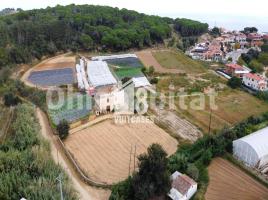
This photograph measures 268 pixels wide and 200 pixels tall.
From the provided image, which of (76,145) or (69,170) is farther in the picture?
(76,145)

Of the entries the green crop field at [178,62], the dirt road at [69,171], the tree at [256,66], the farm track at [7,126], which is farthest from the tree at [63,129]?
the tree at [256,66]

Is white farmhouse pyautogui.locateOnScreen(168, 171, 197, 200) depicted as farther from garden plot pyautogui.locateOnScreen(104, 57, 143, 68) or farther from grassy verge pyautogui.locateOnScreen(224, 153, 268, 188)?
garden plot pyautogui.locateOnScreen(104, 57, 143, 68)

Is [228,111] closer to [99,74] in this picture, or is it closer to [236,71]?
[236,71]

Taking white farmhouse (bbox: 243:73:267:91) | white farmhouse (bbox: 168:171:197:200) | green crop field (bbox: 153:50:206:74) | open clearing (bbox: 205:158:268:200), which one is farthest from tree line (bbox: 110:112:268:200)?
green crop field (bbox: 153:50:206:74)

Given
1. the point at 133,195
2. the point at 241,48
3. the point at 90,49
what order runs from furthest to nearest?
1. the point at 241,48
2. the point at 90,49
3. the point at 133,195

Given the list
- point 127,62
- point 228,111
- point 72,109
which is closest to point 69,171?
point 72,109

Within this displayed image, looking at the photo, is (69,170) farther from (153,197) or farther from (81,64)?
(81,64)

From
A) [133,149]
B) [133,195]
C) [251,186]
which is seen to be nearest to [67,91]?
[133,149]
